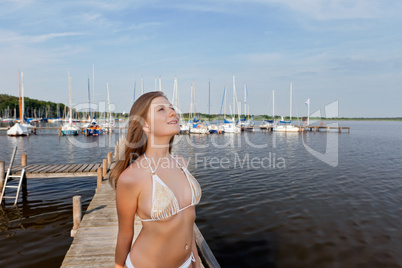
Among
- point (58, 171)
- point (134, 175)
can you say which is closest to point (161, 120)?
point (134, 175)

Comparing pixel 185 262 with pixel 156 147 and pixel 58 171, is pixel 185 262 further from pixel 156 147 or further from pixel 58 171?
pixel 58 171

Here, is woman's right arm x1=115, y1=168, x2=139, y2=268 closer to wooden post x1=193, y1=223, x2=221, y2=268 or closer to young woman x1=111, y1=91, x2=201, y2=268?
young woman x1=111, y1=91, x2=201, y2=268

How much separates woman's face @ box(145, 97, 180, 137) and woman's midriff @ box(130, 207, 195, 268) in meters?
0.64

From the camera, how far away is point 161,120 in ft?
6.45

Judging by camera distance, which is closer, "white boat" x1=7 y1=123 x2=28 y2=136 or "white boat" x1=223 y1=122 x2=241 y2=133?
"white boat" x1=7 y1=123 x2=28 y2=136

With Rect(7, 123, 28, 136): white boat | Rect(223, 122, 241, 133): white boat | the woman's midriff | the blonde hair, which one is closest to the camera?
the woman's midriff

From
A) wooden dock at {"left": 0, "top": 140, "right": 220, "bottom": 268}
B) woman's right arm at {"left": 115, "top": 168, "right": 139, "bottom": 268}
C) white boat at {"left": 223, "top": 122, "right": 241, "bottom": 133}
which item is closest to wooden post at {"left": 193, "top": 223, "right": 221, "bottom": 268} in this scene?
wooden dock at {"left": 0, "top": 140, "right": 220, "bottom": 268}

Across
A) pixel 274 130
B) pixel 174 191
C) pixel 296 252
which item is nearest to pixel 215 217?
pixel 296 252

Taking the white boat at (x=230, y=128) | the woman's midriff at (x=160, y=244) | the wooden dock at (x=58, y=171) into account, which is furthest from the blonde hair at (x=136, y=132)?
the white boat at (x=230, y=128)

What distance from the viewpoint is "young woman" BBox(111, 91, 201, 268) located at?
1830 millimetres

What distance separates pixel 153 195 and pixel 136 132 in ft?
1.70

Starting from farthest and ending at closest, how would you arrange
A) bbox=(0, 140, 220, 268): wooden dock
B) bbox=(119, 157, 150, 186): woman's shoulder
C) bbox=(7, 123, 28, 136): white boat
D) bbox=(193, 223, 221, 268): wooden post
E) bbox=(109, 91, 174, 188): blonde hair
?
1. bbox=(7, 123, 28, 136): white boat
2. bbox=(0, 140, 220, 268): wooden dock
3. bbox=(193, 223, 221, 268): wooden post
4. bbox=(109, 91, 174, 188): blonde hair
5. bbox=(119, 157, 150, 186): woman's shoulder

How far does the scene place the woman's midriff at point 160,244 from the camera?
6.26ft

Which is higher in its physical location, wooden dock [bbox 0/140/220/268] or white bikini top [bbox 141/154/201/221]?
white bikini top [bbox 141/154/201/221]
